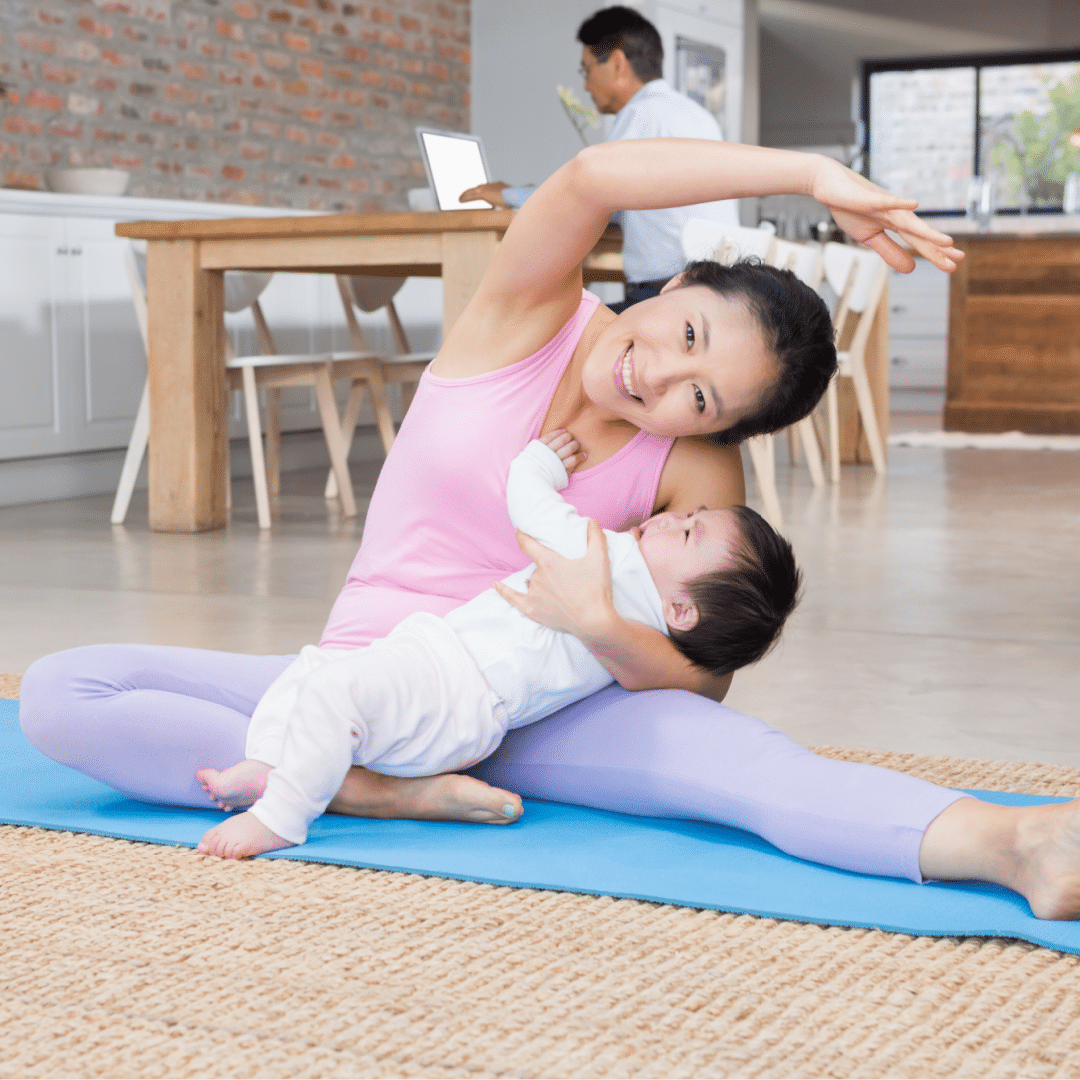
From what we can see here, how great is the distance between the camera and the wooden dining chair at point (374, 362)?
A: 4.60 m

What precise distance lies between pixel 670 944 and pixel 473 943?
0.52 feet

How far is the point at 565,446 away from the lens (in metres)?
1.54

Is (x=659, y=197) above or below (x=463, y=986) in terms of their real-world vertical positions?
above

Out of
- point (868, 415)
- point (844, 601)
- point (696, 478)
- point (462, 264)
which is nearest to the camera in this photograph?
point (696, 478)

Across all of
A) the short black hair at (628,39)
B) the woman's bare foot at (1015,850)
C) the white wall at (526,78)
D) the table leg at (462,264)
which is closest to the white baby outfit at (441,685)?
the woman's bare foot at (1015,850)

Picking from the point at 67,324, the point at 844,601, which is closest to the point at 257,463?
the point at 67,324

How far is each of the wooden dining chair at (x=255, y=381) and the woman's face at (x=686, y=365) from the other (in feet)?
8.90

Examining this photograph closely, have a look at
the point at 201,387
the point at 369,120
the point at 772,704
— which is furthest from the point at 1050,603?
the point at 369,120

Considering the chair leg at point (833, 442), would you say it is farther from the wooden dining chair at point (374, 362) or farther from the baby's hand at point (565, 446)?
the baby's hand at point (565, 446)

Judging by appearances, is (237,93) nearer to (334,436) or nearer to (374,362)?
(374,362)

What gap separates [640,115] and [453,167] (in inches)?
22.6

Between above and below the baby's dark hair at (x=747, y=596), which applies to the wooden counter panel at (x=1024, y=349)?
above

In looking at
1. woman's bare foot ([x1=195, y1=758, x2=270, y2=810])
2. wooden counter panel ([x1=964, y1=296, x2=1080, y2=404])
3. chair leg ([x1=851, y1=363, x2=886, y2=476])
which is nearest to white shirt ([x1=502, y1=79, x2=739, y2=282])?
chair leg ([x1=851, y1=363, x2=886, y2=476])

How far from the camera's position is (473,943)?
1.18 meters
